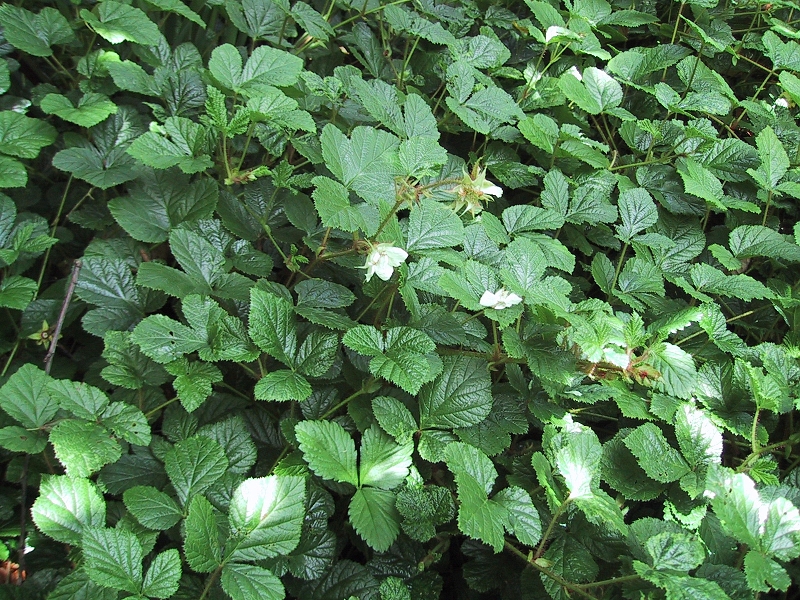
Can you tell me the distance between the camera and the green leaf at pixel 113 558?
3.01 feet

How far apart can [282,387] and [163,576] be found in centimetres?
36

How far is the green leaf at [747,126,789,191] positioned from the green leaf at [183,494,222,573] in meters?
1.69

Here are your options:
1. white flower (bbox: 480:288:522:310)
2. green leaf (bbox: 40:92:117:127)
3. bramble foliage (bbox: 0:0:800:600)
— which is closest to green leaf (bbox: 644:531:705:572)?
bramble foliage (bbox: 0:0:800:600)

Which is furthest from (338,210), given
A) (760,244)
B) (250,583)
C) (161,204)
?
(760,244)

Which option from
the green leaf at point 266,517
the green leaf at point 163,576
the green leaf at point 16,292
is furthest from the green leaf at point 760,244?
the green leaf at point 16,292

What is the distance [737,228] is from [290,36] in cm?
150

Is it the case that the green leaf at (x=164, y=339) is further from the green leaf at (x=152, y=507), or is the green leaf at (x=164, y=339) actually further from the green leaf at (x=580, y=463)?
the green leaf at (x=580, y=463)

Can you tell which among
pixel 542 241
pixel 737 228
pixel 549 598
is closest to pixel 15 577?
pixel 549 598

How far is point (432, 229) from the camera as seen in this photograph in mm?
1295

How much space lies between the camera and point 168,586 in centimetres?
93

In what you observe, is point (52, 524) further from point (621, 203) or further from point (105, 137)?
point (621, 203)

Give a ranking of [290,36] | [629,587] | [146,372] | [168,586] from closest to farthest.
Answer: [168,586] < [629,587] < [146,372] < [290,36]

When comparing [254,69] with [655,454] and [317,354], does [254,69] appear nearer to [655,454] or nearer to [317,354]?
[317,354]

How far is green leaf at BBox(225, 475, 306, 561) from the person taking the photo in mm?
984
